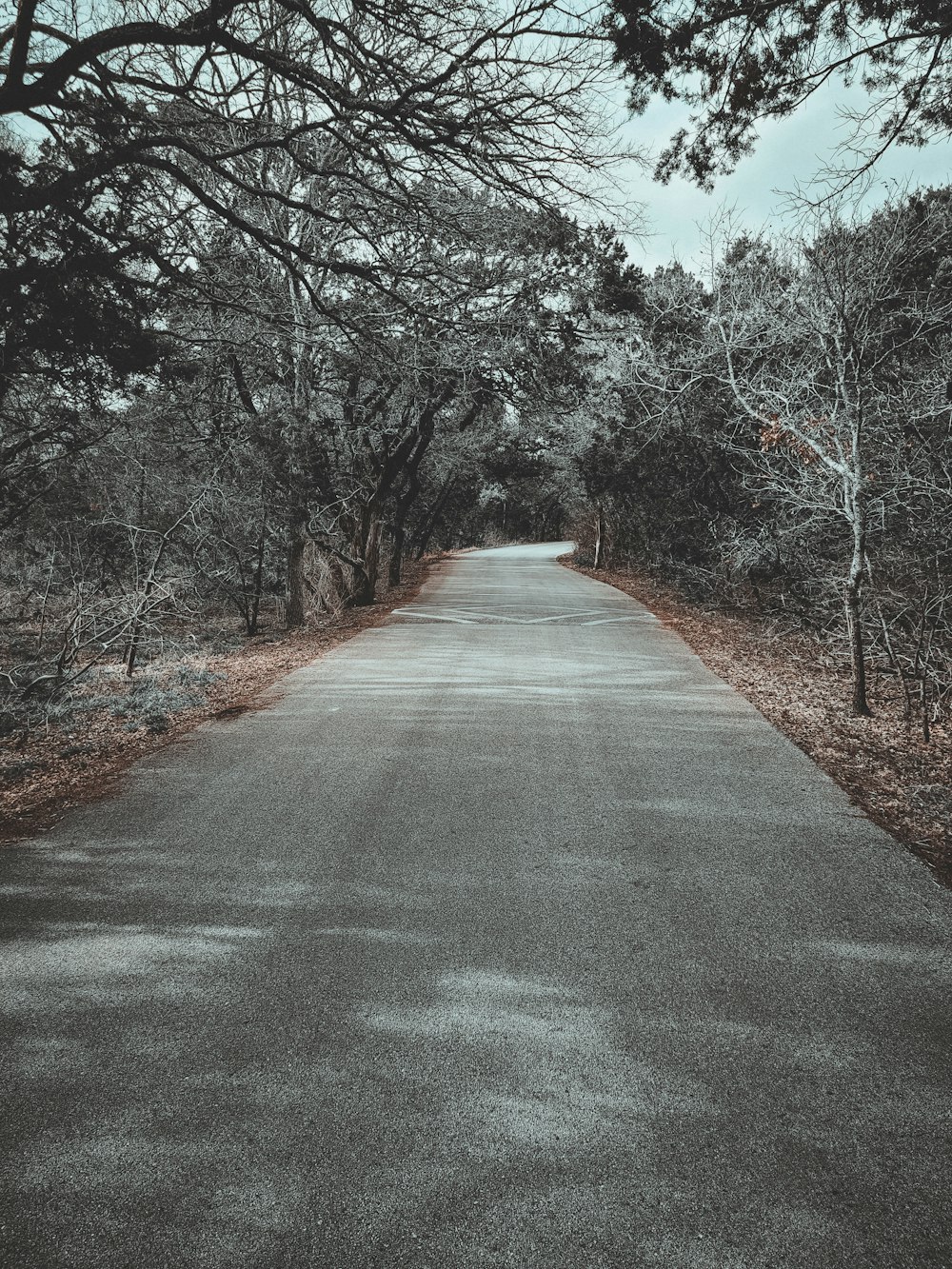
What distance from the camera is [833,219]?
6516 mm

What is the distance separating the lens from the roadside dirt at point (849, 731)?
4.45 m

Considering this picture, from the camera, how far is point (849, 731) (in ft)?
20.6

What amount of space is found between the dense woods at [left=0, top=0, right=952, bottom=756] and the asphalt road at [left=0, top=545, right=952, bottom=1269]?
3.16 metres

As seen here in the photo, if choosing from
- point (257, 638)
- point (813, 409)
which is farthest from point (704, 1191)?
point (257, 638)

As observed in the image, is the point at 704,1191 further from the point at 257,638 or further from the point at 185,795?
the point at 257,638

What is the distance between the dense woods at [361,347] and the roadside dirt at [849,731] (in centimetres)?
35

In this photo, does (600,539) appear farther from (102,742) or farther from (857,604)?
(102,742)

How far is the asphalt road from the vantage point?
1.88 metres

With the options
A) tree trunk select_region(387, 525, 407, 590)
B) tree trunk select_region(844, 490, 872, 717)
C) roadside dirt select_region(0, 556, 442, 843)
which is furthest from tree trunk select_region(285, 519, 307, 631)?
tree trunk select_region(844, 490, 872, 717)

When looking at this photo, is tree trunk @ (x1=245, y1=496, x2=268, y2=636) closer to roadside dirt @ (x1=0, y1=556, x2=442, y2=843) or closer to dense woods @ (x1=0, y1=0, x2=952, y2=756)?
dense woods @ (x1=0, y1=0, x2=952, y2=756)

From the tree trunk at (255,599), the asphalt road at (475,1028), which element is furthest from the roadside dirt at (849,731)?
the tree trunk at (255,599)

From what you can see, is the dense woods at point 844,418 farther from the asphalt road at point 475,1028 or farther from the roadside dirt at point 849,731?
the asphalt road at point 475,1028

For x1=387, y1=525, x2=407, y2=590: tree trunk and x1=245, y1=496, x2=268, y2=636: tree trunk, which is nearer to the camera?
x1=245, y1=496, x2=268, y2=636: tree trunk

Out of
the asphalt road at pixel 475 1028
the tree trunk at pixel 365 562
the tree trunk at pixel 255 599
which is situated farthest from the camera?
the tree trunk at pixel 365 562
